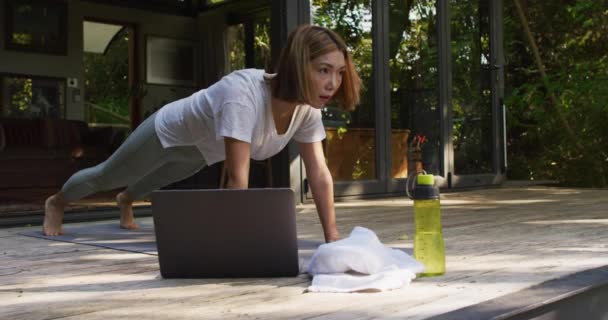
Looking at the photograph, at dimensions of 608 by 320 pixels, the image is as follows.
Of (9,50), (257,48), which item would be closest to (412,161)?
(257,48)

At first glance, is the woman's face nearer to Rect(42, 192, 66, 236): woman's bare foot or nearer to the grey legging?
the grey legging

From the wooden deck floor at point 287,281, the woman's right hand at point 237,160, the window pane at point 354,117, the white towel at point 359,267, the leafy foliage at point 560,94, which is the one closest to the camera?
the wooden deck floor at point 287,281

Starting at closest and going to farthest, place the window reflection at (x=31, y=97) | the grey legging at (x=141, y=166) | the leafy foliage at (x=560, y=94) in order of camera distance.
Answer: the grey legging at (x=141, y=166), the leafy foliage at (x=560, y=94), the window reflection at (x=31, y=97)

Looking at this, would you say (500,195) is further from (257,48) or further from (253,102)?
(253,102)

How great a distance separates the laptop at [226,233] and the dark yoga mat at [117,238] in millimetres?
412

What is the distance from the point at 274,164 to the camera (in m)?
4.48

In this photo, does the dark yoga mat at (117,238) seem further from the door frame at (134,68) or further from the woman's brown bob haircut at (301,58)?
the door frame at (134,68)

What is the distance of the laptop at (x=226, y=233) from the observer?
5.61 feet

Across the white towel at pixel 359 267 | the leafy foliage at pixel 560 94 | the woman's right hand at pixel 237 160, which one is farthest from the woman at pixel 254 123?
the leafy foliage at pixel 560 94

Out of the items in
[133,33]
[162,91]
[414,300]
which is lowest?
[414,300]

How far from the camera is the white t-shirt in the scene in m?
1.86

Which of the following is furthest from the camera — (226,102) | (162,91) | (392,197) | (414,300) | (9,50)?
(162,91)

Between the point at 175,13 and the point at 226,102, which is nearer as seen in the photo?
the point at 226,102

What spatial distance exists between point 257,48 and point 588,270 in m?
4.91
